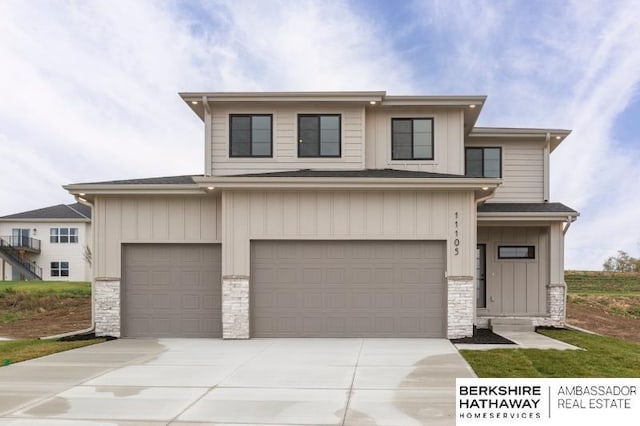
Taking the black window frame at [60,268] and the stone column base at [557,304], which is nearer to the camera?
the stone column base at [557,304]

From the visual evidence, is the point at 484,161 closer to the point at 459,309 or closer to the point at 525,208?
the point at 525,208

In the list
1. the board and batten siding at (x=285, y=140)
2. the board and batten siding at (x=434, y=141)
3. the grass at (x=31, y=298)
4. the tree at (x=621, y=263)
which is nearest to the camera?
the board and batten siding at (x=285, y=140)

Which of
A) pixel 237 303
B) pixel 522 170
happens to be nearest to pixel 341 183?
pixel 237 303

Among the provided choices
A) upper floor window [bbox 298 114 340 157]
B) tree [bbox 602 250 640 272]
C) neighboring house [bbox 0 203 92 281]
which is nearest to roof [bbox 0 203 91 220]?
neighboring house [bbox 0 203 92 281]

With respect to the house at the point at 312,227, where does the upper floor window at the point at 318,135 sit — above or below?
above

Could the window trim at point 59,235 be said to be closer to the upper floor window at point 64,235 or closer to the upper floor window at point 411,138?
the upper floor window at point 64,235

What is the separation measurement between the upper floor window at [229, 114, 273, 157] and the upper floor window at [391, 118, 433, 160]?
3.41 m

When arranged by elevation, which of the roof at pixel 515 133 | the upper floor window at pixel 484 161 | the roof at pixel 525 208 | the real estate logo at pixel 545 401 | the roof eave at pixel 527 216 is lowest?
the real estate logo at pixel 545 401

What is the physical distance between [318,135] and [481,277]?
6.38 m

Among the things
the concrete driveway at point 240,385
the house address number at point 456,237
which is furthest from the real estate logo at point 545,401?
the house address number at point 456,237

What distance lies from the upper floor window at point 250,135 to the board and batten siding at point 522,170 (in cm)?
647

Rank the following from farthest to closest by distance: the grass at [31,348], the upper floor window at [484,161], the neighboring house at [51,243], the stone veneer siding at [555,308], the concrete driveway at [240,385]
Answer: the neighboring house at [51,243]
the upper floor window at [484,161]
the stone veneer siding at [555,308]
the grass at [31,348]
the concrete driveway at [240,385]

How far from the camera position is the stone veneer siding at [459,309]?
1168cm

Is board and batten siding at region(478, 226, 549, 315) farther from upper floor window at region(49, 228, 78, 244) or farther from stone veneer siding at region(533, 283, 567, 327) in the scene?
upper floor window at region(49, 228, 78, 244)
